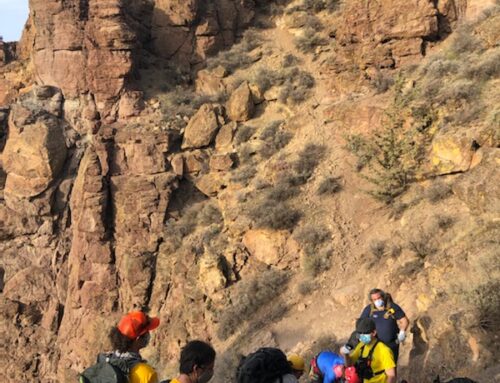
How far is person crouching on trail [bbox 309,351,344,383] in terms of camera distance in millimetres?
4047

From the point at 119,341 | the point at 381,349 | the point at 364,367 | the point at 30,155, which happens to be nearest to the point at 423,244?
the point at 381,349

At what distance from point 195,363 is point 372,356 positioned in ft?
6.90

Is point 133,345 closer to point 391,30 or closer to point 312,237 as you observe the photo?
point 312,237

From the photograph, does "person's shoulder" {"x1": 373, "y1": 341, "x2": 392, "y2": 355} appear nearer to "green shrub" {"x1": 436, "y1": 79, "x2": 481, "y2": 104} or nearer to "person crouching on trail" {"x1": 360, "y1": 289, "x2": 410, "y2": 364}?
"person crouching on trail" {"x1": 360, "y1": 289, "x2": 410, "y2": 364}

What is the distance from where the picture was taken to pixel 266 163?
13500 millimetres

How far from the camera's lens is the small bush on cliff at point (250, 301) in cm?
1048

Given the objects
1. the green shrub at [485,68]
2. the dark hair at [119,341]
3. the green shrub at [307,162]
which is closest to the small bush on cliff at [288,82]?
the green shrub at [307,162]

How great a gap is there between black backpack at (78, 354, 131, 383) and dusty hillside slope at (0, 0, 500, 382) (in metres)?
4.93

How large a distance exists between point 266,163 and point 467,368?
8677 mm

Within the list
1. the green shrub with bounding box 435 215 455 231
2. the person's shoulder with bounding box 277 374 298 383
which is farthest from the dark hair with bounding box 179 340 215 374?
the green shrub with bounding box 435 215 455 231

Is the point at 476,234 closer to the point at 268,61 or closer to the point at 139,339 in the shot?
the point at 139,339

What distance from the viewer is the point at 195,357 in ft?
10.5

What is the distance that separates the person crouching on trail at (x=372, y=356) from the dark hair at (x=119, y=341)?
213 cm

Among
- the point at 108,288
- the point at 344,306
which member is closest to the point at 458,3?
the point at 344,306
